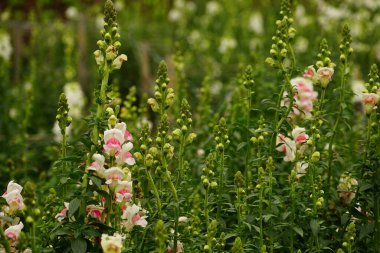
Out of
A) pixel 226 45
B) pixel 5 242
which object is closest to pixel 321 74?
pixel 5 242

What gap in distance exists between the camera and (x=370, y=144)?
3.64 m

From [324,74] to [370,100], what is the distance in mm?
266

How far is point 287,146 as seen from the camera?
3611 millimetres

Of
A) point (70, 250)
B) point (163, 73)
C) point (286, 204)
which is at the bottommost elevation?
point (70, 250)

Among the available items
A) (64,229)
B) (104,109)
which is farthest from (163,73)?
(64,229)

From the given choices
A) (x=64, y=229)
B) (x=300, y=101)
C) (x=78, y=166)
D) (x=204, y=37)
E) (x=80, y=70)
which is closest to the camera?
(x=64, y=229)

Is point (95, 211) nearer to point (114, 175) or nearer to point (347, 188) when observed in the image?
point (114, 175)

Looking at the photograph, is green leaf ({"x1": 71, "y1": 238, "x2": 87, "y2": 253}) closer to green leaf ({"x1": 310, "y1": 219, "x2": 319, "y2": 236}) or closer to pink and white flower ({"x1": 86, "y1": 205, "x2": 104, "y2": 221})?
pink and white flower ({"x1": 86, "y1": 205, "x2": 104, "y2": 221})

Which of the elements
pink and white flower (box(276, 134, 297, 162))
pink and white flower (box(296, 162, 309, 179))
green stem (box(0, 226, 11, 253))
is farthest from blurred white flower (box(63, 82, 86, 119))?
green stem (box(0, 226, 11, 253))

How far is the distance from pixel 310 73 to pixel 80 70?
5429 millimetres

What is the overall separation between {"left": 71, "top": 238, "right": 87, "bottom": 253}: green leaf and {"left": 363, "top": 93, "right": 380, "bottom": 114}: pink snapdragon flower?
160 cm

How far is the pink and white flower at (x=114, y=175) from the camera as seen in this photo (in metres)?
2.90

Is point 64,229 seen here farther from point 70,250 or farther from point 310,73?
point 310,73

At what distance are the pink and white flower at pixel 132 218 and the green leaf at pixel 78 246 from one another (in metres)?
0.23
